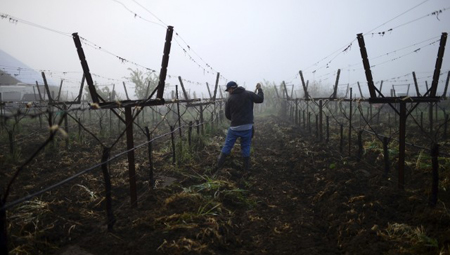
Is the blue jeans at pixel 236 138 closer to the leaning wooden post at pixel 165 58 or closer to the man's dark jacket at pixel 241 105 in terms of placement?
the man's dark jacket at pixel 241 105

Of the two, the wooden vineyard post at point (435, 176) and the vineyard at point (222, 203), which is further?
the wooden vineyard post at point (435, 176)

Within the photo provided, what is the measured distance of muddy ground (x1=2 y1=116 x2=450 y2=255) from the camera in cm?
319

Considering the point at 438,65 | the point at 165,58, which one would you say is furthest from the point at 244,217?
the point at 438,65

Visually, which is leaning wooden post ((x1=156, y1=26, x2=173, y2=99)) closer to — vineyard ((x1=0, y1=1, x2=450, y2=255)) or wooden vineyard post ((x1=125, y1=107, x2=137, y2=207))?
vineyard ((x1=0, y1=1, x2=450, y2=255))

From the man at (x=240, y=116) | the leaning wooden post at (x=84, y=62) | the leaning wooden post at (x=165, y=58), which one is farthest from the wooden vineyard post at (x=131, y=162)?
the man at (x=240, y=116)

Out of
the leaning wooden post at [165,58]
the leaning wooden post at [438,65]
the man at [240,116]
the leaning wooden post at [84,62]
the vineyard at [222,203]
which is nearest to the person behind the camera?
the vineyard at [222,203]

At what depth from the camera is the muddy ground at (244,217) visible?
126 inches

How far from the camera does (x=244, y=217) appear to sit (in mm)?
4191

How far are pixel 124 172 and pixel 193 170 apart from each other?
5.43 feet

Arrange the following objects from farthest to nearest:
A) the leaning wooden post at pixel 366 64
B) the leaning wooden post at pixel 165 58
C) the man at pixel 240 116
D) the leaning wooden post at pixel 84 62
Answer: the man at pixel 240 116 → the leaning wooden post at pixel 366 64 → the leaning wooden post at pixel 165 58 → the leaning wooden post at pixel 84 62

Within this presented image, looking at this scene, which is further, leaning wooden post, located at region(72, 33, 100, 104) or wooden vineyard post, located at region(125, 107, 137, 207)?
leaning wooden post, located at region(72, 33, 100, 104)

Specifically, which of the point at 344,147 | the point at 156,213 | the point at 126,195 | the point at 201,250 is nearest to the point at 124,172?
the point at 126,195

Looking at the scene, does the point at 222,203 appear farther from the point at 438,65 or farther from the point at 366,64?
the point at 438,65

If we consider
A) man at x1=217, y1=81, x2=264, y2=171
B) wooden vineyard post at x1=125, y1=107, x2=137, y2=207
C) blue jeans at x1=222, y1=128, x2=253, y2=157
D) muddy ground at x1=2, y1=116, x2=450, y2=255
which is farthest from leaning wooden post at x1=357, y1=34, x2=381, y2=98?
wooden vineyard post at x1=125, y1=107, x2=137, y2=207
